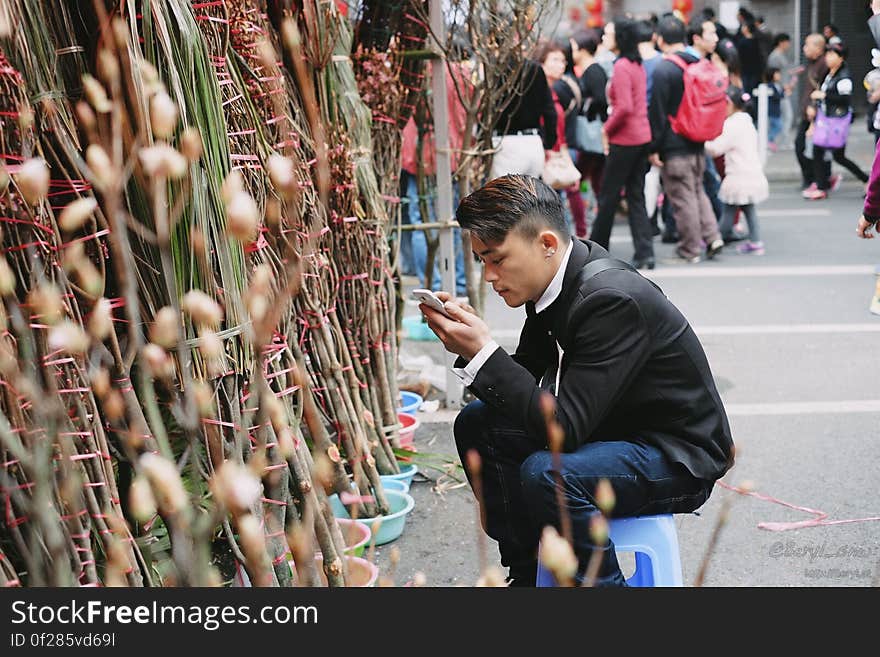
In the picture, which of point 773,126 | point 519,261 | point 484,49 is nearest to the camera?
point 519,261

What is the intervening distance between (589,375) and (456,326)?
1.06 feet

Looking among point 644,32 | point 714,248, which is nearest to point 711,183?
point 714,248

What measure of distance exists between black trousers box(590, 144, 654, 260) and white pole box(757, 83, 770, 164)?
17.7 feet

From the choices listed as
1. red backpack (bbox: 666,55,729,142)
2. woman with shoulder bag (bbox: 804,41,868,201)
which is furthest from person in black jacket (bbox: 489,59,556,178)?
woman with shoulder bag (bbox: 804,41,868,201)

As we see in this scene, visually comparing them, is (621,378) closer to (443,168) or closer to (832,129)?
(443,168)

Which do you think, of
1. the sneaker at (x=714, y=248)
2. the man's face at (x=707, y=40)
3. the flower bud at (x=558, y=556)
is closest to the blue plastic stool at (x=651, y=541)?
the flower bud at (x=558, y=556)

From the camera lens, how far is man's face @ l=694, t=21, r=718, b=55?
8.08 m

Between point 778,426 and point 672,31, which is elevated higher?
point 672,31

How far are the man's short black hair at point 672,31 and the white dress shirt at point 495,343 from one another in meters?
5.67

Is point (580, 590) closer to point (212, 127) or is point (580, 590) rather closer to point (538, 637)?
point (538, 637)

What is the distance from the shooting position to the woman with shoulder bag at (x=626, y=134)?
6.91 metres

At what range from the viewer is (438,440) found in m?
4.15

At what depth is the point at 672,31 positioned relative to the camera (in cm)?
746

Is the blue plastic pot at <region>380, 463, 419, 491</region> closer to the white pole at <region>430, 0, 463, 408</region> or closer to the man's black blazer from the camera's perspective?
the white pole at <region>430, 0, 463, 408</region>
